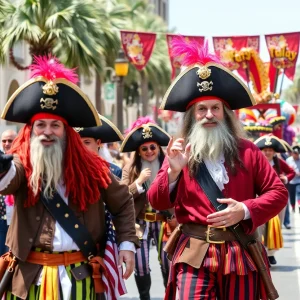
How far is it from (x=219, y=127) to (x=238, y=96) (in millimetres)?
259

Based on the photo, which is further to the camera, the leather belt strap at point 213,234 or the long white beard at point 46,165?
the leather belt strap at point 213,234

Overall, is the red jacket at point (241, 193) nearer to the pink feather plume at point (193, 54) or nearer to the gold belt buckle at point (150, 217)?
the pink feather plume at point (193, 54)

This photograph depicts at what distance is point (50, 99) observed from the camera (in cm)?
517

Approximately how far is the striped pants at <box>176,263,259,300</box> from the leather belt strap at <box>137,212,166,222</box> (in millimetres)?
3180

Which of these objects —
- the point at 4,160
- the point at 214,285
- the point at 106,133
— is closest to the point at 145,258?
the point at 106,133

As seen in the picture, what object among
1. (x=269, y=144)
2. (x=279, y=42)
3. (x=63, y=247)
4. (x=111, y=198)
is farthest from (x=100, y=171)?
(x=279, y=42)

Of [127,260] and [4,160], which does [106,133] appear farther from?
[4,160]

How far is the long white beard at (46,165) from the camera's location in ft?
16.6

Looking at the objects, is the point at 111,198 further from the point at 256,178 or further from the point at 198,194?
the point at 256,178

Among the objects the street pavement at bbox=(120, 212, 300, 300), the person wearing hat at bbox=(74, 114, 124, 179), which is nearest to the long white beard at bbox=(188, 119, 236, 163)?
the person wearing hat at bbox=(74, 114, 124, 179)

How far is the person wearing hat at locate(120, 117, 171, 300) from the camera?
8.28 m

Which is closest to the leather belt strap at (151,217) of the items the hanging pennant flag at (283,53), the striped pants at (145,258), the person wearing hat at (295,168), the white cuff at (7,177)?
the striped pants at (145,258)

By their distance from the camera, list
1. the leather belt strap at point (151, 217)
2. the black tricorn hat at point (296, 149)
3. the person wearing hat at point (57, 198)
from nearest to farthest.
A: the person wearing hat at point (57, 198), the leather belt strap at point (151, 217), the black tricorn hat at point (296, 149)

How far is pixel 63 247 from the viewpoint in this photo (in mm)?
5027
